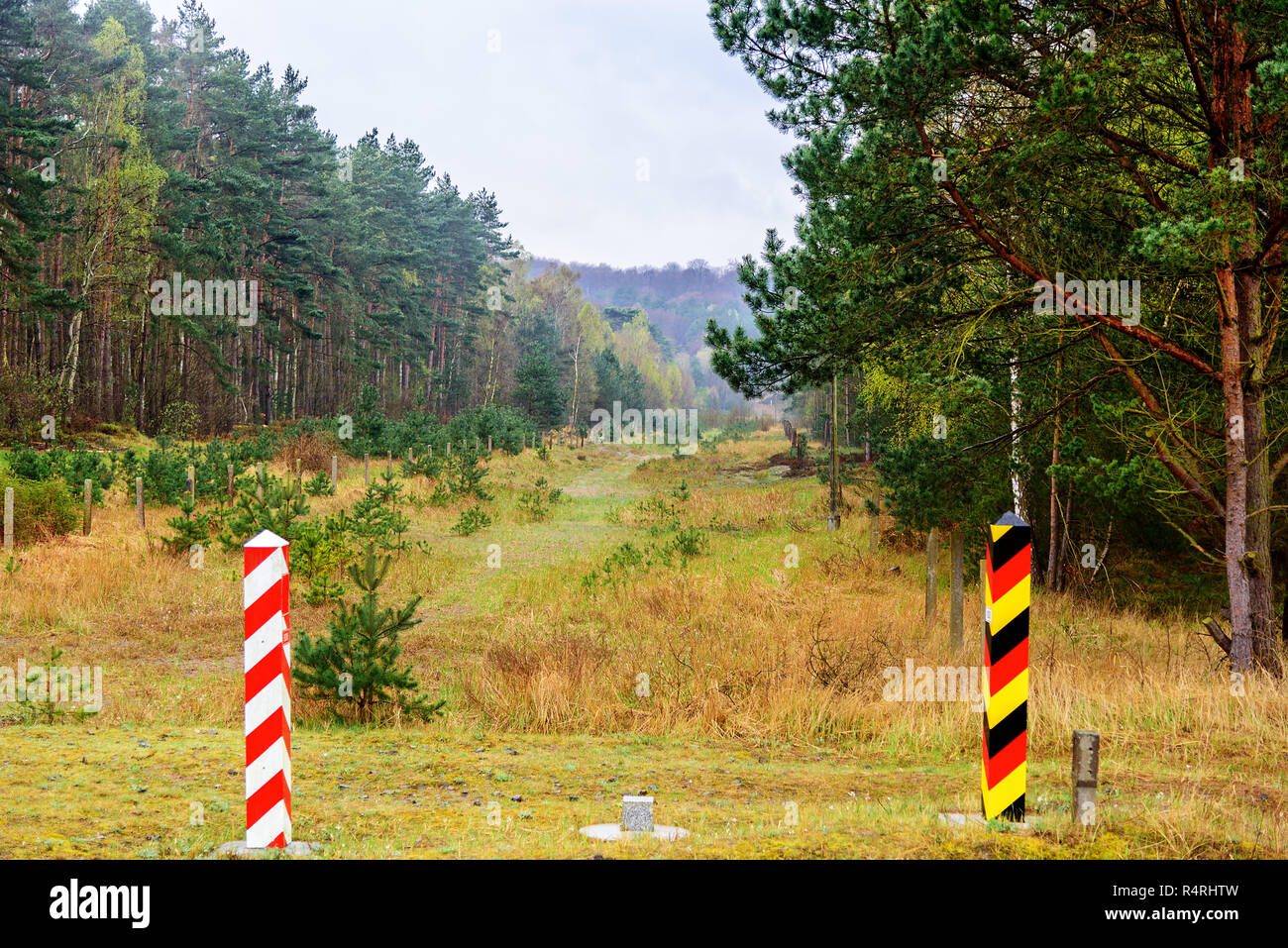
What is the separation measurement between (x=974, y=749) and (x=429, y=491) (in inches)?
942

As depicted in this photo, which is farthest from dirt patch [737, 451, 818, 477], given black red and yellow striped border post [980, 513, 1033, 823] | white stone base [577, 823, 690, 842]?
white stone base [577, 823, 690, 842]

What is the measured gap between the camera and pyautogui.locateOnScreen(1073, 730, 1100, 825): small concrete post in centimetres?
476

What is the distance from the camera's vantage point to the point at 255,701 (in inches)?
176

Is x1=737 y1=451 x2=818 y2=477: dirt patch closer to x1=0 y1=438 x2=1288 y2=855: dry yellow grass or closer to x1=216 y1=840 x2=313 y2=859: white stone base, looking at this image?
x1=0 y1=438 x2=1288 y2=855: dry yellow grass

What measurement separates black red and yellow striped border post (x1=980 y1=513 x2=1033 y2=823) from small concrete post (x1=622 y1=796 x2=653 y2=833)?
179 centimetres

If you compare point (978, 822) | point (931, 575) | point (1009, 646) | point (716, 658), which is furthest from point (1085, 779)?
point (931, 575)

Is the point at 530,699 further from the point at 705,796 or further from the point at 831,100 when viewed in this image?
the point at 831,100

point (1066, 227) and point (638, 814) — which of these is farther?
point (1066, 227)

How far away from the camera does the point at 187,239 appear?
40.8m

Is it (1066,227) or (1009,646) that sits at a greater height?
(1066,227)

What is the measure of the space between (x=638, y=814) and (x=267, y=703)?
189 centimetres

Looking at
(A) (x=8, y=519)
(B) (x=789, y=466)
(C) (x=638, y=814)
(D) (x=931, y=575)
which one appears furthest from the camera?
(B) (x=789, y=466)

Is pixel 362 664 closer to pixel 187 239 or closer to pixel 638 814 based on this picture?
pixel 638 814

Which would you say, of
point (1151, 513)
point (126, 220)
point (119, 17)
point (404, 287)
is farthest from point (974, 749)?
point (119, 17)
